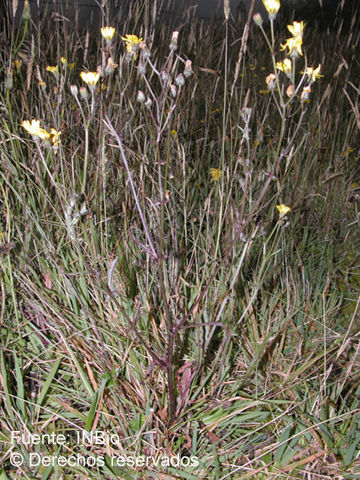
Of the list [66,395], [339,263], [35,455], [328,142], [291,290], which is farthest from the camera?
[328,142]

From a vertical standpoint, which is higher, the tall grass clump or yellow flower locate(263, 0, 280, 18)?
yellow flower locate(263, 0, 280, 18)

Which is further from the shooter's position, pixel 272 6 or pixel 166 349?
pixel 166 349

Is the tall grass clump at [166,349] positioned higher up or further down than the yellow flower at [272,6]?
further down

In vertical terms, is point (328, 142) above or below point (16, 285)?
above

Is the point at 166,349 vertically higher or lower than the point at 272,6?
lower

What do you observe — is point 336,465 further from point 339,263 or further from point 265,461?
point 339,263

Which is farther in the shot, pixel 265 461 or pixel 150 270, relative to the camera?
pixel 150 270

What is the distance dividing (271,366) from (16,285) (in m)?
0.69

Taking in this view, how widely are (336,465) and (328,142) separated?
1485mm

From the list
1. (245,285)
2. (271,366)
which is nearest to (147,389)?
(271,366)

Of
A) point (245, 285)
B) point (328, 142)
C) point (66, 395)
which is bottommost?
point (66, 395)

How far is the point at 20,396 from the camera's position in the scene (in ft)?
3.07

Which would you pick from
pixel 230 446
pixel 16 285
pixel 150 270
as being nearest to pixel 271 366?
pixel 230 446

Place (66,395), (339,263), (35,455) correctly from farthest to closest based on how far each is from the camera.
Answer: (339,263)
(66,395)
(35,455)
